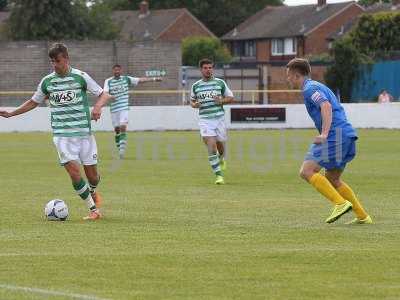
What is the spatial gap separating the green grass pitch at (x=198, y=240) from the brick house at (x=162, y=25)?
88.9 meters

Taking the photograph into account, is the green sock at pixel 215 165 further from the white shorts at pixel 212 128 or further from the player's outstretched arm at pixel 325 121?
the player's outstretched arm at pixel 325 121

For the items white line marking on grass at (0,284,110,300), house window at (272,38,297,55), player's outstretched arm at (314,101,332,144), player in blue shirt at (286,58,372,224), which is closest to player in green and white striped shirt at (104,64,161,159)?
player in blue shirt at (286,58,372,224)

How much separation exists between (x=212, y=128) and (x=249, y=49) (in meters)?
96.5

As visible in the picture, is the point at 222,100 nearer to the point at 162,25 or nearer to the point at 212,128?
the point at 212,128

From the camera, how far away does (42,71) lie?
62.8 m

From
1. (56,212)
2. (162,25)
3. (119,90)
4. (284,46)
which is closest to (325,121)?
(56,212)

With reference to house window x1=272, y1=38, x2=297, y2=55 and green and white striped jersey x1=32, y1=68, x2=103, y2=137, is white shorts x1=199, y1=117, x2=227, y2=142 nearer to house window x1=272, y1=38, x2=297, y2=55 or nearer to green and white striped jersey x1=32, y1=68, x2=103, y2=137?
green and white striped jersey x1=32, y1=68, x2=103, y2=137

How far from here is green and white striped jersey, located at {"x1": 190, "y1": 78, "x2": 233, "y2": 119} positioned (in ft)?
73.6

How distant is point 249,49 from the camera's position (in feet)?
388

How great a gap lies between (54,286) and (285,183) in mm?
12237

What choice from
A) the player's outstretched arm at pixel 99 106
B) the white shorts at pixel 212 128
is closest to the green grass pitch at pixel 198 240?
the white shorts at pixel 212 128

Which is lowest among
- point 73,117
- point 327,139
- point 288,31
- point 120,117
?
point 288,31

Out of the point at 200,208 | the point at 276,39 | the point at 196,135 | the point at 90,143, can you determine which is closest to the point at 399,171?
the point at 200,208

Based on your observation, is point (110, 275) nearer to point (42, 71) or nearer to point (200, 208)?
point (200, 208)
